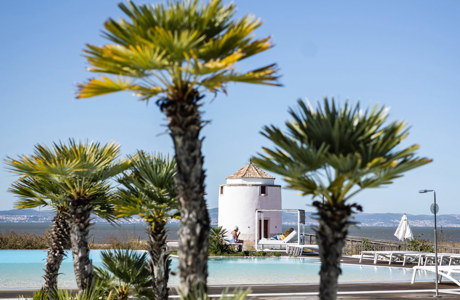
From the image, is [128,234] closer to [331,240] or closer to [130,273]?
[130,273]

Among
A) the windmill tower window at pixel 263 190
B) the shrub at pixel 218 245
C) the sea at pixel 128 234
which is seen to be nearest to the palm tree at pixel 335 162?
the sea at pixel 128 234

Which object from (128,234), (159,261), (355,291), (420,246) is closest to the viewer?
(159,261)

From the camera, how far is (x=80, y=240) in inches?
392

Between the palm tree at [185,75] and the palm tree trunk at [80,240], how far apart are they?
11.5 ft

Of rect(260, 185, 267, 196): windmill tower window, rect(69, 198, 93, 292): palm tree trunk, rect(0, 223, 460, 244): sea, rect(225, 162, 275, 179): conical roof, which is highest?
rect(225, 162, 275, 179): conical roof

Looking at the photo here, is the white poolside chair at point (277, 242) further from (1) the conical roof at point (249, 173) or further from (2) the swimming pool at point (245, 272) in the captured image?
(1) the conical roof at point (249, 173)

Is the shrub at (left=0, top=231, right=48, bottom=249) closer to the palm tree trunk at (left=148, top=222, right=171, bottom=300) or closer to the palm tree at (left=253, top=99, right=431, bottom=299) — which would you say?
the palm tree trunk at (left=148, top=222, right=171, bottom=300)

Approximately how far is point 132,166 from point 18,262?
1624 cm

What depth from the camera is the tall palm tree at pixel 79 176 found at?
376 inches

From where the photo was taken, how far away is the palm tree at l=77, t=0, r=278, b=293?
687cm

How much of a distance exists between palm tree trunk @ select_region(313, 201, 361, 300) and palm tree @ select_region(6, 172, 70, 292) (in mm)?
5466

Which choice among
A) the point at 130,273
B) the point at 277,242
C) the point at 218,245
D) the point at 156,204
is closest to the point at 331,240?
the point at 156,204

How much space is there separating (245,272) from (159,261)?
12.0m

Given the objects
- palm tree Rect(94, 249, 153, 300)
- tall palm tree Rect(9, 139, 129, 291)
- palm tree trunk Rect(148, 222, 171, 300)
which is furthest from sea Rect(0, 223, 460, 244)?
palm tree Rect(94, 249, 153, 300)
